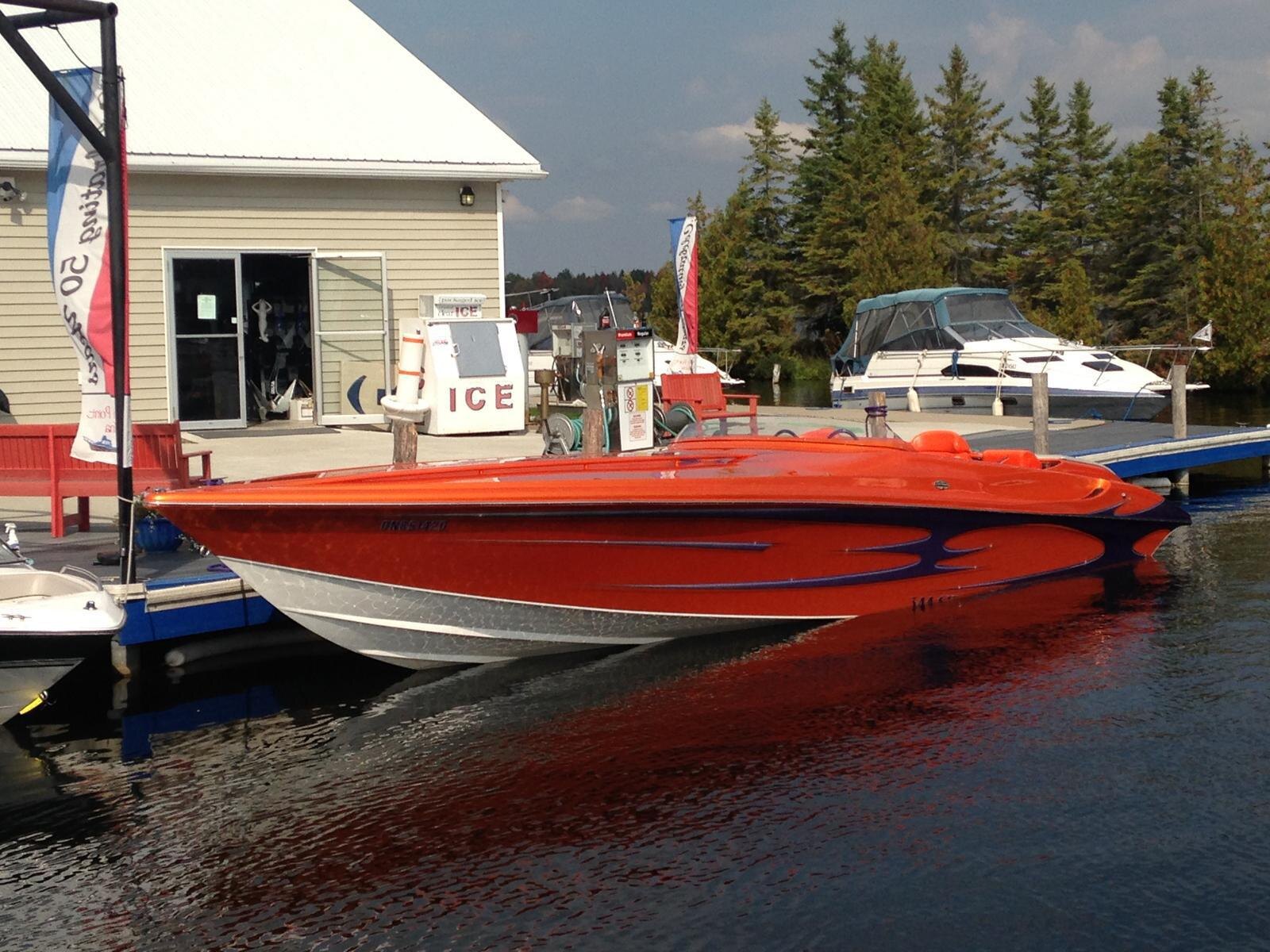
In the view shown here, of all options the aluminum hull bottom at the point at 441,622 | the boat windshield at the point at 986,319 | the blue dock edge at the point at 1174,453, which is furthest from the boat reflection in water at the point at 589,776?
the boat windshield at the point at 986,319

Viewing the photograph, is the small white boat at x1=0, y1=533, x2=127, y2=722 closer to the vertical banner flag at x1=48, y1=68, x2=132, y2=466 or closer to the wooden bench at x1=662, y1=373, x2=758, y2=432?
the vertical banner flag at x1=48, y1=68, x2=132, y2=466

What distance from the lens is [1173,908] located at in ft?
17.0

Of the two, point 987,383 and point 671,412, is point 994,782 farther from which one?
point 987,383

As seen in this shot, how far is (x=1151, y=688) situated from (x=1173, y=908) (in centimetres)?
278

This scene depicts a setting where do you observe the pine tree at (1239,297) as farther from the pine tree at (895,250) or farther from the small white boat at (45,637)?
the small white boat at (45,637)

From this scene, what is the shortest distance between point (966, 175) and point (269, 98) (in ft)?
126

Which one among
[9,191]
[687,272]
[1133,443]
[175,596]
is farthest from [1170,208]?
[175,596]

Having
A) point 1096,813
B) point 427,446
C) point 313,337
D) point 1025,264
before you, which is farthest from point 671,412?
point 1025,264

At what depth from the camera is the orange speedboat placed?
26.0ft

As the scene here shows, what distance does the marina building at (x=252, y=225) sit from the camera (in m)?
16.0

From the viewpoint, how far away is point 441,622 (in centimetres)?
845

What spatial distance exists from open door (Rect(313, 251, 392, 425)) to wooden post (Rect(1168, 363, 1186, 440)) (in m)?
9.09

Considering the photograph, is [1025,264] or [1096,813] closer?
[1096,813]

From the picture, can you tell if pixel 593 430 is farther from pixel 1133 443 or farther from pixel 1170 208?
pixel 1170 208
